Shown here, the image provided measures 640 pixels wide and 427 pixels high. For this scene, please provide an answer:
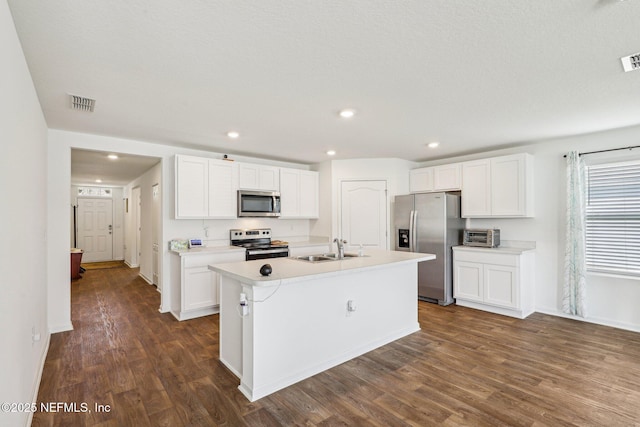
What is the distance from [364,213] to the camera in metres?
5.61

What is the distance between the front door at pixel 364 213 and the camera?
5.55m

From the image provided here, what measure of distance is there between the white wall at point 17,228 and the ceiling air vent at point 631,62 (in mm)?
3588

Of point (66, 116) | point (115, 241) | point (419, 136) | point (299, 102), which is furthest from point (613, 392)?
point (115, 241)

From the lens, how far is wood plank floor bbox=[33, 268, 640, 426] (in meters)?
2.13

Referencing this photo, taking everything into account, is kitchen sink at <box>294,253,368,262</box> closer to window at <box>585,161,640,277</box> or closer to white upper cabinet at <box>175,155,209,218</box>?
white upper cabinet at <box>175,155,209,218</box>

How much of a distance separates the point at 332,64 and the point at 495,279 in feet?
12.4

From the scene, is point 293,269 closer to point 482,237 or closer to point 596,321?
point 482,237

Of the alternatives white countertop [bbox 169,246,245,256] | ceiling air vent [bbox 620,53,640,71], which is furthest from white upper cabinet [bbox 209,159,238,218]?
ceiling air vent [bbox 620,53,640,71]

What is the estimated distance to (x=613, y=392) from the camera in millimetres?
2428

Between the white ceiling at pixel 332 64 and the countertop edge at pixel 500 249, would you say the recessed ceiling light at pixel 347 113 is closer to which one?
the white ceiling at pixel 332 64

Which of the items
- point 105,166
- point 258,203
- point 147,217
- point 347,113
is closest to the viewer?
point 347,113

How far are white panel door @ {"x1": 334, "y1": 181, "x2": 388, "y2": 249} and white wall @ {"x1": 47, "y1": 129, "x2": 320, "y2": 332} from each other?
218 cm

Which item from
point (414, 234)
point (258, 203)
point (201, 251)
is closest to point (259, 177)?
A: point (258, 203)

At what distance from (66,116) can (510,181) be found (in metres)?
5.51
